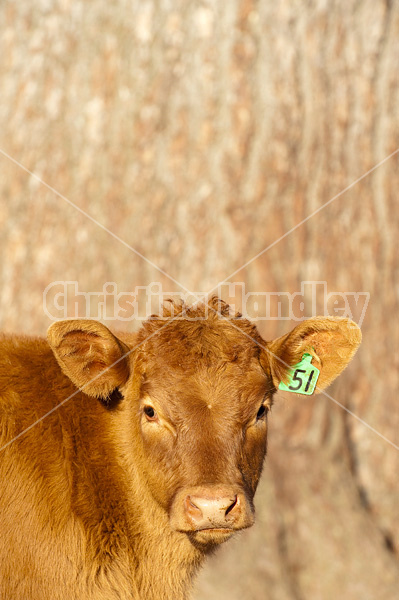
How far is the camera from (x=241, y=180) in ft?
20.1

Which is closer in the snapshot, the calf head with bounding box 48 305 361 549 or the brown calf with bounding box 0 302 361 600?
the calf head with bounding box 48 305 361 549

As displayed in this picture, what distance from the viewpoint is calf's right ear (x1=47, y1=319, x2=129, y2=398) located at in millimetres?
4090

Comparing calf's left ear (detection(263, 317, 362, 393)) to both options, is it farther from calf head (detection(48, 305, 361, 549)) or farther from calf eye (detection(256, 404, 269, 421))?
calf eye (detection(256, 404, 269, 421))

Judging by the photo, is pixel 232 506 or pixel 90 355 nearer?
pixel 232 506

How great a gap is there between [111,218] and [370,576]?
13.5ft

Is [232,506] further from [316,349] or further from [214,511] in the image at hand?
[316,349]

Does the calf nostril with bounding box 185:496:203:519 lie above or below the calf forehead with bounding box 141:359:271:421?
below

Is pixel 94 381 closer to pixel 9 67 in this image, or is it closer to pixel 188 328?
pixel 188 328

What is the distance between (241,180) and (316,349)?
209cm

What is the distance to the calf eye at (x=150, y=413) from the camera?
4152mm

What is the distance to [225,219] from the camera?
242 inches

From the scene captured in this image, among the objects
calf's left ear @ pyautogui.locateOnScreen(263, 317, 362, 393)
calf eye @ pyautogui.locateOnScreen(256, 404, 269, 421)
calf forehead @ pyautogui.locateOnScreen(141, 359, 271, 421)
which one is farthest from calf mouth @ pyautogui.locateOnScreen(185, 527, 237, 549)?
calf's left ear @ pyautogui.locateOnScreen(263, 317, 362, 393)

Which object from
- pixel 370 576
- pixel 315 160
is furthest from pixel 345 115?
pixel 370 576

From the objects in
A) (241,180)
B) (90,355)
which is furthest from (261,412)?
(241,180)
